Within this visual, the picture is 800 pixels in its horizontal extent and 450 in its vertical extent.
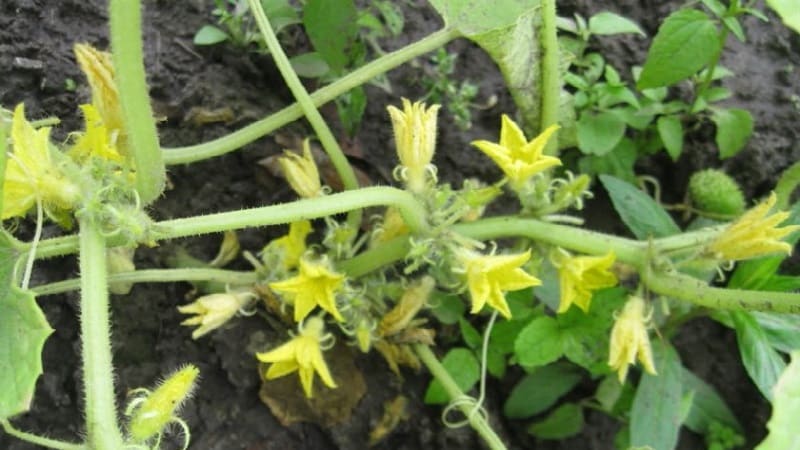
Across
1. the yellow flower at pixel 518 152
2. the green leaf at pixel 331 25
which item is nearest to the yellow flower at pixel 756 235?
the yellow flower at pixel 518 152

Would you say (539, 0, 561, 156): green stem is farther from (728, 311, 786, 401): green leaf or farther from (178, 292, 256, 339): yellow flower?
(178, 292, 256, 339): yellow flower

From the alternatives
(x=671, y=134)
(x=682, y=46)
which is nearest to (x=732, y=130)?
(x=671, y=134)

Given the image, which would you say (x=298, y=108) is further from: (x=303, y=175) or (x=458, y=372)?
(x=458, y=372)

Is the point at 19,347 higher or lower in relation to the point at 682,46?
lower

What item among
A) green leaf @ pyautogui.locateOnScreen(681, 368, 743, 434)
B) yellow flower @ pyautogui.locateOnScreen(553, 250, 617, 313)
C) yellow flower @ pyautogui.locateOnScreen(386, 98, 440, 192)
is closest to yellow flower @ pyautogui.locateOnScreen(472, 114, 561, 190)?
yellow flower @ pyautogui.locateOnScreen(386, 98, 440, 192)

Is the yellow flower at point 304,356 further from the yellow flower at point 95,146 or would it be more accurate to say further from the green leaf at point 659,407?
the green leaf at point 659,407

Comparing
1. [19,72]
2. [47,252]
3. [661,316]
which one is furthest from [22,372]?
[661,316]
